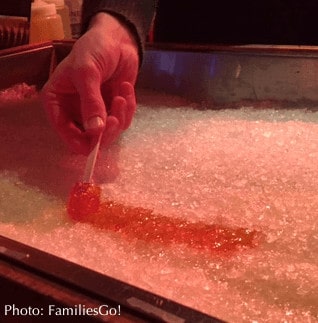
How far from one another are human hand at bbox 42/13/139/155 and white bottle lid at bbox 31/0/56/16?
53cm

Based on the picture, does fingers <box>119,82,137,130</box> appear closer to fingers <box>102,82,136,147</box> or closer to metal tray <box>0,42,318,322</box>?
fingers <box>102,82,136,147</box>

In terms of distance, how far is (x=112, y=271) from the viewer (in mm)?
541

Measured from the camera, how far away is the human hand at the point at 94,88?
71 cm

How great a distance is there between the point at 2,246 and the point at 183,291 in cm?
17

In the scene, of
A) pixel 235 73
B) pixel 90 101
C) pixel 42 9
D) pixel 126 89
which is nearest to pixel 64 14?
pixel 42 9

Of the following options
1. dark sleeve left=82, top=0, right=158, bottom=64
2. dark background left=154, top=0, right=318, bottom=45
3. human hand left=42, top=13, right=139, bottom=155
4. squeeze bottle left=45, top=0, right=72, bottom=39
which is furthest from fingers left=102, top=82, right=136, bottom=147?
squeeze bottle left=45, top=0, right=72, bottom=39

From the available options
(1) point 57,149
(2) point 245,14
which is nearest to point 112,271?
(1) point 57,149

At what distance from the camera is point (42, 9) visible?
1333 millimetres

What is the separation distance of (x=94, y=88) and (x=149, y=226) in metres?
0.21

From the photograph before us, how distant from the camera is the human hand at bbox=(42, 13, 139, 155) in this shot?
0.71 m

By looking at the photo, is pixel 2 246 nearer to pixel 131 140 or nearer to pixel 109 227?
pixel 109 227

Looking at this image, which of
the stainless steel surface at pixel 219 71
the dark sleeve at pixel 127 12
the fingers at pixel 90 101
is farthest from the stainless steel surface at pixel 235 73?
the fingers at pixel 90 101

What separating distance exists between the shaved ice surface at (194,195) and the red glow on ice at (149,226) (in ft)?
0.04

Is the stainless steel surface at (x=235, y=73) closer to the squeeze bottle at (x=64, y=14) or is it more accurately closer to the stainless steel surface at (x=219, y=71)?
the stainless steel surface at (x=219, y=71)
